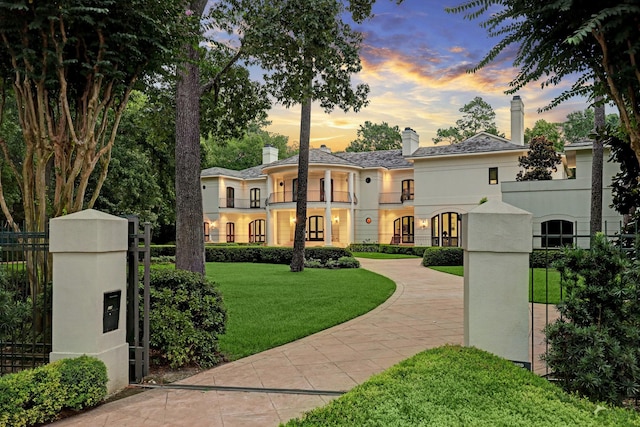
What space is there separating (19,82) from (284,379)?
4.53m

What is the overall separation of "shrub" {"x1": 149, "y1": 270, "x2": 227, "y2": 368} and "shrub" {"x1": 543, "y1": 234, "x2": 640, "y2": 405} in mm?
3719

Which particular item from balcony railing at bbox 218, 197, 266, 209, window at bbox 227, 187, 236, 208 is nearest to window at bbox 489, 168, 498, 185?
balcony railing at bbox 218, 197, 266, 209

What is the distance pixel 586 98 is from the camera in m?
4.62

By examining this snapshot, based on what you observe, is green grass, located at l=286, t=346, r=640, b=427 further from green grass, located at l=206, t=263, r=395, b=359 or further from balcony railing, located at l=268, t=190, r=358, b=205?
balcony railing, located at l=268, t=190, r=358, b=205

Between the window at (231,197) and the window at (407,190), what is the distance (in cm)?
1376

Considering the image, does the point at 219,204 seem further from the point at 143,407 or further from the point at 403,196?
the point at 143,407

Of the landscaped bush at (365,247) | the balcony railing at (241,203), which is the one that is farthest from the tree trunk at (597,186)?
the balcony railing at (241,203)

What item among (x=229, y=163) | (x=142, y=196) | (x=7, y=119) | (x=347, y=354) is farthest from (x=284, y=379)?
(x=229, y=163)

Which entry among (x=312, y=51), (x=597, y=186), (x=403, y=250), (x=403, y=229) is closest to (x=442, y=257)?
(x=403, y=250)

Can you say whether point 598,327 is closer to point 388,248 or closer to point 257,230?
point 388,248

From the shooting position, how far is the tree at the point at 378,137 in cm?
5728

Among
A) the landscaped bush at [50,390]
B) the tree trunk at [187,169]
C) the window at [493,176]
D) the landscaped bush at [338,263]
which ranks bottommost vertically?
the landscaped bush at [338,263]

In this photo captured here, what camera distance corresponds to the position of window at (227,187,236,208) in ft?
120

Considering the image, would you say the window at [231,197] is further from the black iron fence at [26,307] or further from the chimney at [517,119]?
the black iron fence at [26,307]
